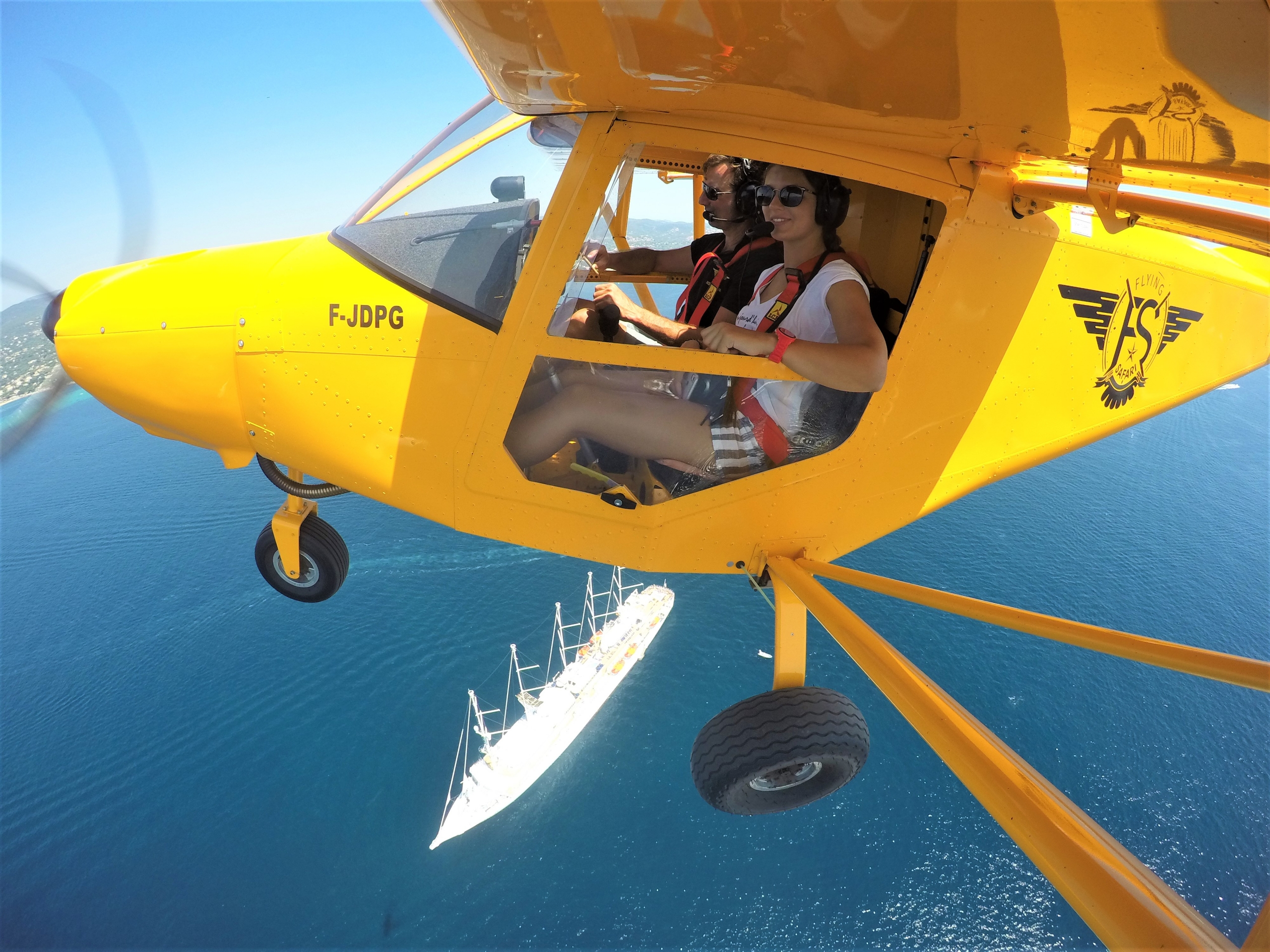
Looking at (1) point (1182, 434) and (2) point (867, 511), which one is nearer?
(2) point (867, 511)

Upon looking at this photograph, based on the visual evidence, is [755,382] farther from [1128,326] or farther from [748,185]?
[1128,326]

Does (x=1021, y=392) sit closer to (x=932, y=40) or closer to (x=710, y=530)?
(x=710, y=530)

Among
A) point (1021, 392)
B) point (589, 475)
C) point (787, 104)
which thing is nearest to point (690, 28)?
point (787, 104)

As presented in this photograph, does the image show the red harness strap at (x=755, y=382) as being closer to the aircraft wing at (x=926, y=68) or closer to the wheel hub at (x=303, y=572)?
the aircraft wing at (x=926, y=68)

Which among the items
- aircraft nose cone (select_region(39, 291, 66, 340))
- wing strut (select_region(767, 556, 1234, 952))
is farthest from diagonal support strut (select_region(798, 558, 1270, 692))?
aircraft nose cone (select_region(39, 291, 66, 340))

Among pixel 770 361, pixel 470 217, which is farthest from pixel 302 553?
pixel 770 361

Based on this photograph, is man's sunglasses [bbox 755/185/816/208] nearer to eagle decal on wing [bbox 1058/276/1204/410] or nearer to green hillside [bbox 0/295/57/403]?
eagle decal on wing [bbox 1058/276/1204/410]

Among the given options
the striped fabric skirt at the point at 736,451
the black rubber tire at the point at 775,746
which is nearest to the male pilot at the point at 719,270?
the striped fabric skirt at the point at 736,451
